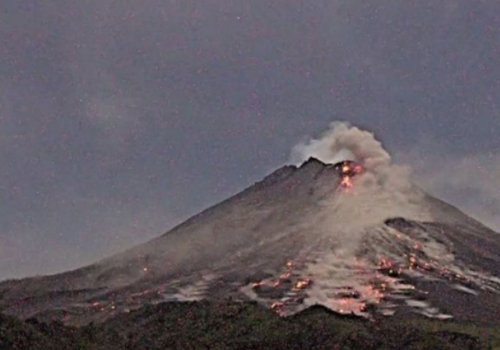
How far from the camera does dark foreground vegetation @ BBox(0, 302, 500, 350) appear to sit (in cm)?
10788

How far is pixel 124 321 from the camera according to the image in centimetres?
14238

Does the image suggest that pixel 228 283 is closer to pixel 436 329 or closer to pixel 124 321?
pixel 124 321

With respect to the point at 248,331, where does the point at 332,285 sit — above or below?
above

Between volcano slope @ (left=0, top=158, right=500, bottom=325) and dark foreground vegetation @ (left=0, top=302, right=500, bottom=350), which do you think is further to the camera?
volcano slope @ (left=0, top=158, right=500, bottom=325)

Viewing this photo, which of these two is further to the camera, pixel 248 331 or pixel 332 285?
pixel 332 285

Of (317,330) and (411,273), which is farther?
(411,273)

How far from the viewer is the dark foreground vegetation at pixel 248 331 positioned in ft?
354

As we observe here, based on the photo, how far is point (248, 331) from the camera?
12469 cm

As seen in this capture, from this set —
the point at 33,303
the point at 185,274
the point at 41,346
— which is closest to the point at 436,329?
the point at 41,346

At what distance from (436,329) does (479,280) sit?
47.3 m

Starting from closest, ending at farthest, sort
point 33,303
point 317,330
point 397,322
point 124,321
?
point 317,330 < point 397,322 < point 124,321 < point 33,303

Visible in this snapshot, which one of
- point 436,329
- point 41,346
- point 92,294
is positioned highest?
point 92,294

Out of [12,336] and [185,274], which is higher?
[185,274]

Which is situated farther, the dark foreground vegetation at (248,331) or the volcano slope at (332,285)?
the volcano slope at (332,285)
